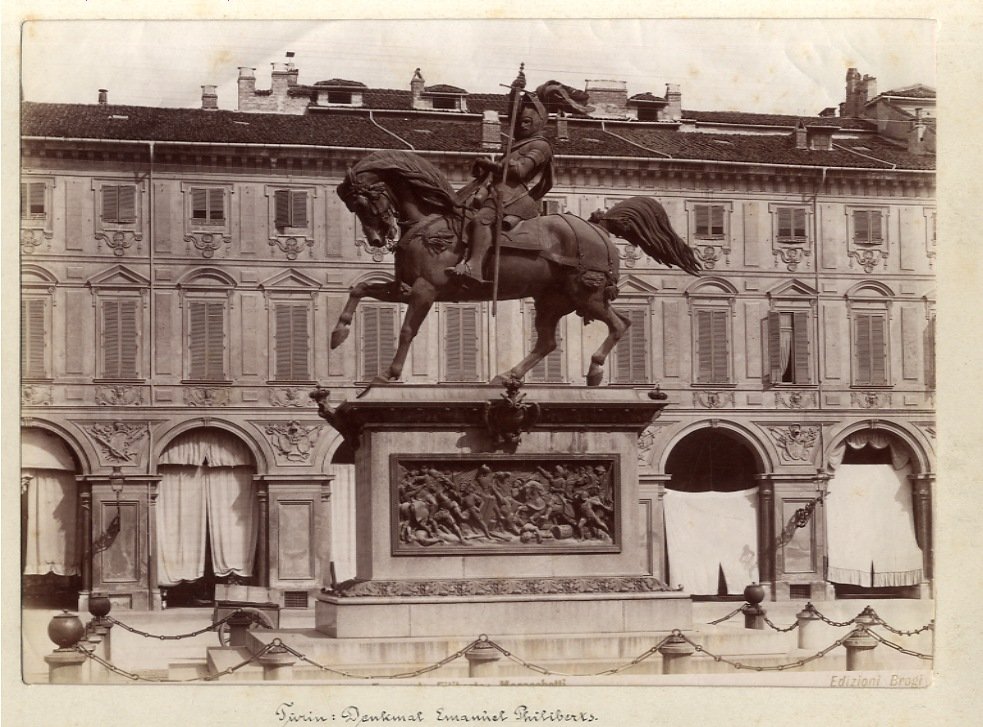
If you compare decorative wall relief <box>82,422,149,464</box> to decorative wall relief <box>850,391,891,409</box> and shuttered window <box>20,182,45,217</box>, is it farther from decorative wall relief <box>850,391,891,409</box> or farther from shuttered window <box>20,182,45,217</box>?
decorative wall relief <box>850,391,891,409</box>

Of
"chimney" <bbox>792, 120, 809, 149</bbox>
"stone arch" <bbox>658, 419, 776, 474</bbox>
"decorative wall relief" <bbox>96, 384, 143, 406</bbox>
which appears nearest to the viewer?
"decorative wall relief" <bbox>96, 384, 143, 406</bbox>

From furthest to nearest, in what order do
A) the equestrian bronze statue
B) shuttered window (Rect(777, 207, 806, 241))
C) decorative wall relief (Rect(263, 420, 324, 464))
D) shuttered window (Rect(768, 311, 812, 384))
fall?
1. shuttered window (Rect(777, 207, 806, 241))
2. shuttered window (Rect(768, 311, 812, 384))
3. decorative wall relief (Rect(263, 420, 324, 464))
4. the equestrian bronze statue

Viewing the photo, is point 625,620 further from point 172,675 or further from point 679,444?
point 679,444

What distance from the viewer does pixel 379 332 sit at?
4000cm

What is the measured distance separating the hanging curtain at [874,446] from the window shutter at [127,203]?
16584mm

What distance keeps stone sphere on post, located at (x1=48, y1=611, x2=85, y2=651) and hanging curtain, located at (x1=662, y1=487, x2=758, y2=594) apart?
22.1 m

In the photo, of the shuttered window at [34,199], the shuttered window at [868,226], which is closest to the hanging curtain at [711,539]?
the shuttered window at [868,226]

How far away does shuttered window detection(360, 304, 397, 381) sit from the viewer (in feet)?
131

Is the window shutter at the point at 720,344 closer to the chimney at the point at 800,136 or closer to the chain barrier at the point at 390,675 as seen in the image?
the chimney at the point at 800,136

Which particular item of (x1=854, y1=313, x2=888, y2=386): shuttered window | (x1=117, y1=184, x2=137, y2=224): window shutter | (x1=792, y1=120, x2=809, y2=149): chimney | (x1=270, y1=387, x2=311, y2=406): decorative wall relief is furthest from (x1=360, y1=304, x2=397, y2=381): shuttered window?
(x1=854, y1=313, x2=888, y2=386): shuttered window

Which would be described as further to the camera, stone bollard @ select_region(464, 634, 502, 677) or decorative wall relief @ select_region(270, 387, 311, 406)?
decorative wall relief @ select_region(270, 387, 311, 406)

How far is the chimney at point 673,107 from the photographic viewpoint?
140ft

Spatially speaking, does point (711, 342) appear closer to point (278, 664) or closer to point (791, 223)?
point (791, 223)
